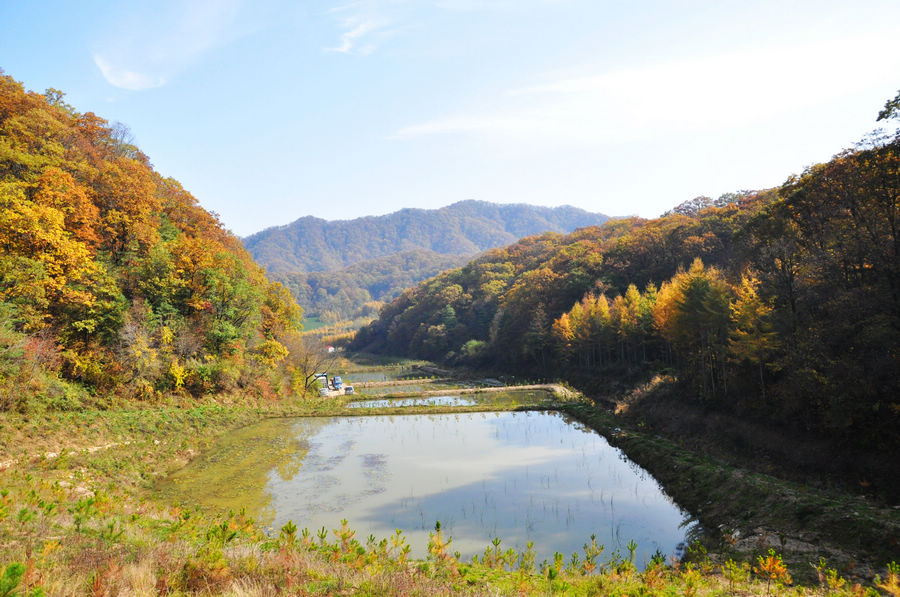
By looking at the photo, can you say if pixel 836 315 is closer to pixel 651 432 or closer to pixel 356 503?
pixel 651 432

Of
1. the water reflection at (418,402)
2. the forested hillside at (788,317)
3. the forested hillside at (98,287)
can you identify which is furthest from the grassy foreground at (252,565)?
the water reflection at (418,402)

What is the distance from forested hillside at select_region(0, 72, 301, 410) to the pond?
272 inches

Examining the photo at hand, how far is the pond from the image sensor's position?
13133 millimetres

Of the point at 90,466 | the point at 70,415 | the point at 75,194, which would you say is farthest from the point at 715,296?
the point at 75,194

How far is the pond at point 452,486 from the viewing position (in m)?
13.1

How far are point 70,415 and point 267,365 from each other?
17089 mm

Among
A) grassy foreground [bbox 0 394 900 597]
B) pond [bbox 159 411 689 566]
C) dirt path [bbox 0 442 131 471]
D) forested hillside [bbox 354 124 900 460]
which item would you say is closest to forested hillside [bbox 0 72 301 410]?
dirt path [bbox 0 442 131 471]

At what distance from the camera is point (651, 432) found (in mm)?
24672

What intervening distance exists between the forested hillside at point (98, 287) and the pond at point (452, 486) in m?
6.90

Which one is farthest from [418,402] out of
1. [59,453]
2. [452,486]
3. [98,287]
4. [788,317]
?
[788,317]

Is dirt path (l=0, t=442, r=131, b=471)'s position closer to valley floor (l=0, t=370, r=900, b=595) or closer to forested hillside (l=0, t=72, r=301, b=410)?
valley floor (l=0, t=370, r=900, b=595)

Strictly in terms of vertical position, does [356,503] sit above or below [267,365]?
below

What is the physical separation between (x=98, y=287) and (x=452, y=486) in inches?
853

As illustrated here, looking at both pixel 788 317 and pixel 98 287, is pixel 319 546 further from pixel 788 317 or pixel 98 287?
pixel 98 287
